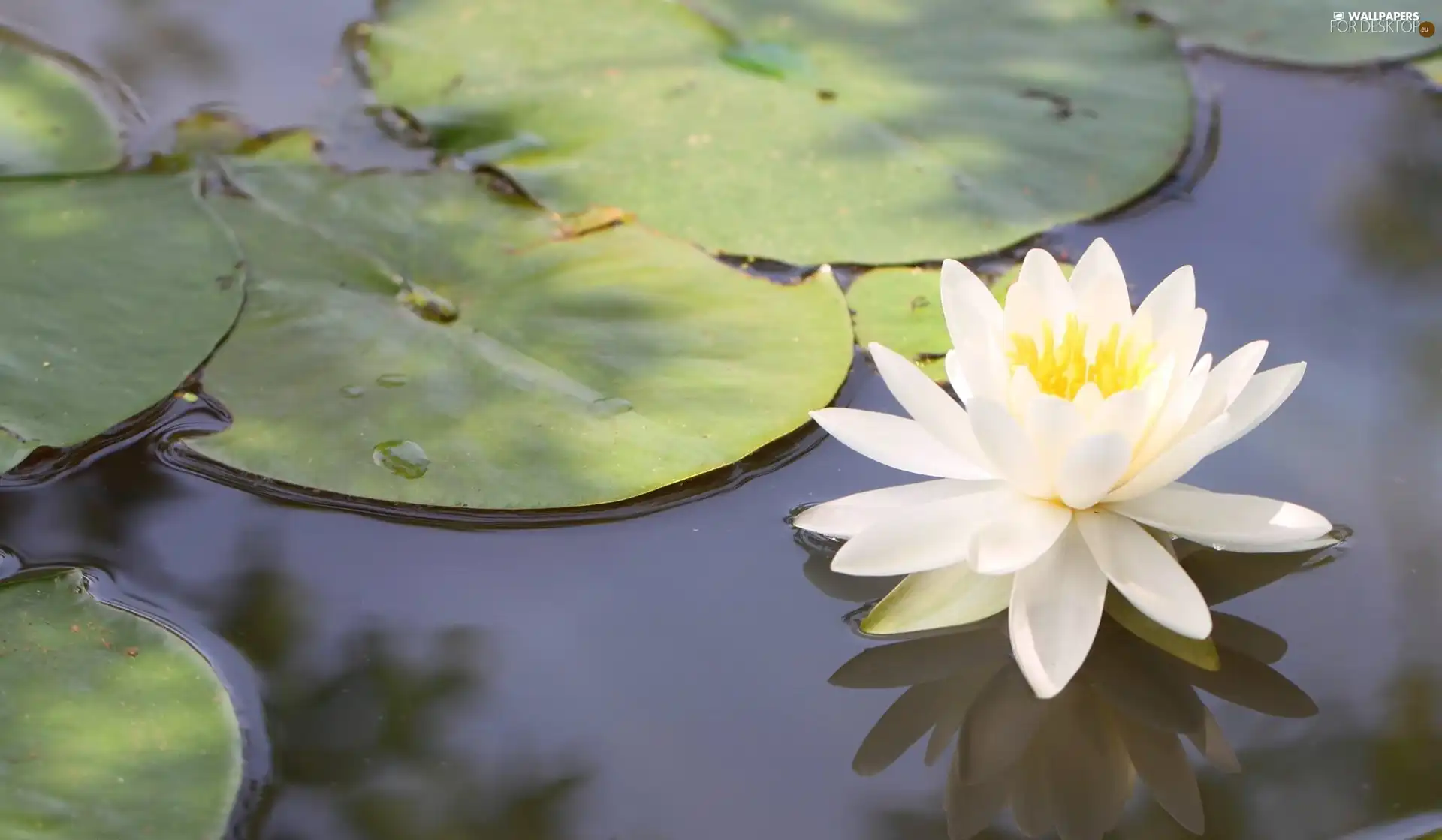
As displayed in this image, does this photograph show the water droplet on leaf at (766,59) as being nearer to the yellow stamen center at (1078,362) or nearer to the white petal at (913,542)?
the yellow stamen center at (1078,362)

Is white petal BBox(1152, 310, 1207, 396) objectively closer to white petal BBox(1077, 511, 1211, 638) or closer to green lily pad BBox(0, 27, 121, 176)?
white petal BBox(1077, 511, 1211, 638)

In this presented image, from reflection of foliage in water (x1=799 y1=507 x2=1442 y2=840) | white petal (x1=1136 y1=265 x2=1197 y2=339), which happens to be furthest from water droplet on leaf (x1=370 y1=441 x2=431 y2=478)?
white petal (x1=1136 y1=265 x2=1197 y2=339)

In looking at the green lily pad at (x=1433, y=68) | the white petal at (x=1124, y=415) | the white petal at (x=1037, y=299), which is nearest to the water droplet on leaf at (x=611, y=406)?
the white petal at (x=1037, y=299)

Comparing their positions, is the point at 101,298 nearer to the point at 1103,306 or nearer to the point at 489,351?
the point at 489,351

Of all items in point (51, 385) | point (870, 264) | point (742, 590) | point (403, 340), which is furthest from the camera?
point (870, 264)

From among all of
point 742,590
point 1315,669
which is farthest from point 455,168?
point 1315,669

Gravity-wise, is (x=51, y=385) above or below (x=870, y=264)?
below

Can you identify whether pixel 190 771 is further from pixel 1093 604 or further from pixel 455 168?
pixel 455 168

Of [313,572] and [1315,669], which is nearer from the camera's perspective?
[1315,669]
